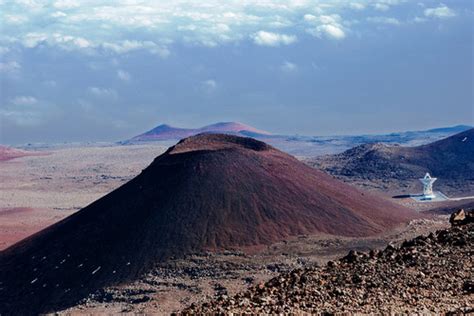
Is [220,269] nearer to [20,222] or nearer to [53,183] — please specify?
[20,222]

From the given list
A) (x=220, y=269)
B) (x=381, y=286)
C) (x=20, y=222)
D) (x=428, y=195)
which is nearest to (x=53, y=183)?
(x=20, y=222)

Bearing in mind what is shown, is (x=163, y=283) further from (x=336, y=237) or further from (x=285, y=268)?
(x=336, y=237)

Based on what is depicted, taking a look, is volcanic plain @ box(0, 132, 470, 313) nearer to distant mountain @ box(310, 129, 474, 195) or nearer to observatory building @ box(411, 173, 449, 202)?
observatory building @ box(411, 173, 449, 202)

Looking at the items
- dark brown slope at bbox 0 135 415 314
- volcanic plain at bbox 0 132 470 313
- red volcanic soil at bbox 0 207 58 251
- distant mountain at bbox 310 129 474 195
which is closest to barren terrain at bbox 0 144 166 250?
red volcanic soil at bbox 0 207 58 251

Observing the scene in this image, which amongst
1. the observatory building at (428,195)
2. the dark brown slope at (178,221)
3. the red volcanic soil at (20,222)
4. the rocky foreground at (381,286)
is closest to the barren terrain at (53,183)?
the red volcanic soil at (20,222)

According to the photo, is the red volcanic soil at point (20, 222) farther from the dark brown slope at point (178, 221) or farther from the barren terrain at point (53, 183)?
the dark brown slope at point (178, 221)
